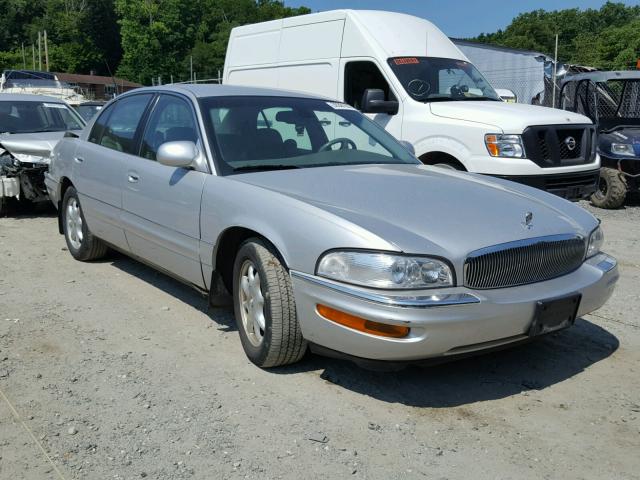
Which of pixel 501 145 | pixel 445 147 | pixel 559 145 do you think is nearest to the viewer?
pixel 501 145

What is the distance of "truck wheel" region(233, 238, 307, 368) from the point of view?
3.54 m

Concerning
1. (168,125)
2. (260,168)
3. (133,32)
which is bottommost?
(260,168)

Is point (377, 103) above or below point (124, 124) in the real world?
above

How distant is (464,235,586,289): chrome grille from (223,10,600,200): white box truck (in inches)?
141

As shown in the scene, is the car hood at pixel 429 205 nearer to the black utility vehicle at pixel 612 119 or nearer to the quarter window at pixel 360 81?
the quarter window at pixel 360 81

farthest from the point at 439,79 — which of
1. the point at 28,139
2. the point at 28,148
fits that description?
the point at 28,139

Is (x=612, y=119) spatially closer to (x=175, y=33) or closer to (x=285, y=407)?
(x=285, y=407)

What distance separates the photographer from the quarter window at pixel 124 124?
5.20 m

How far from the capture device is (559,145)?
757 cm

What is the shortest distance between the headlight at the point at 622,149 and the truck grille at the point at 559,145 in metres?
1.90

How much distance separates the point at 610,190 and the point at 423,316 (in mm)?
7639

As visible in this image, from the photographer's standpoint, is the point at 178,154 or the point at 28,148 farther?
the point at 28,148

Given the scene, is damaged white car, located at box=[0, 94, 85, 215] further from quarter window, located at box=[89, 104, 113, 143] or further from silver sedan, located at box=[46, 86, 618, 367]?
silver sedan, located at box=[46, 86, 618, 367]

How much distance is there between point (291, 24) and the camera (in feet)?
30.1
